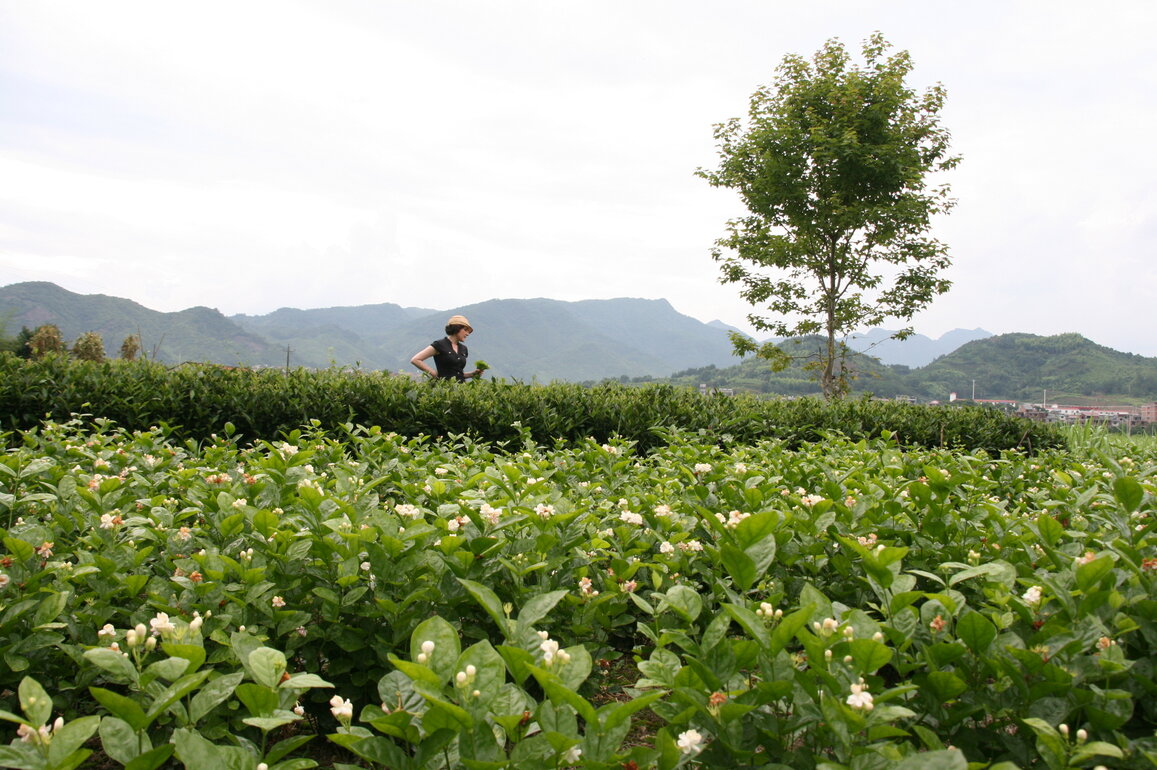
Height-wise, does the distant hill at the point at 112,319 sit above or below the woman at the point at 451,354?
above

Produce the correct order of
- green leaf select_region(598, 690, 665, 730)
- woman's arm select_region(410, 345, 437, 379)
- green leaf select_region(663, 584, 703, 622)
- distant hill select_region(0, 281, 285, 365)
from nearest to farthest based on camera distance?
green leaf select_region(598, 690, 665, 730)
green leaf select_region(663, 584, 703, 622)
woman's arm select_region(410, 345, 437, 379)
distant hill select_region(0, 281, 285, 365)

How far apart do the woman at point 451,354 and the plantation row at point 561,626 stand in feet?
16.7

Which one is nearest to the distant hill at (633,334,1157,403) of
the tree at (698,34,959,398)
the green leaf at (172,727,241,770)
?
the tree at (698,34,959,398)

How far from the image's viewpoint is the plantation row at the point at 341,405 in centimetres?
630

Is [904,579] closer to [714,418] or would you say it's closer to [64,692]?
[64,692]

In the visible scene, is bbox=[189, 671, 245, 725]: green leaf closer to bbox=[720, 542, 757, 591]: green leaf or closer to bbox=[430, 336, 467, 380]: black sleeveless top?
bbox=[720, 542, 757, 591]: green leaf

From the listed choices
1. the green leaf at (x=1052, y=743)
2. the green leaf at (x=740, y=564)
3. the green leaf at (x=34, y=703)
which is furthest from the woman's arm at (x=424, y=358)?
the green leaf at (x=1052, y=743)

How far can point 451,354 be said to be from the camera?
8266 mm

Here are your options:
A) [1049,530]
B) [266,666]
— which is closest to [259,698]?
[266,666]

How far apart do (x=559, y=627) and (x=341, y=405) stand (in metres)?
5.33

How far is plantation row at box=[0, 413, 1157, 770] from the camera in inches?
45.8

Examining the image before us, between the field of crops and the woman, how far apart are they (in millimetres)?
5119

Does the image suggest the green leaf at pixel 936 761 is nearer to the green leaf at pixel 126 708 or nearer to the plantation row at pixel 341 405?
the green leaf at pixel 126 708

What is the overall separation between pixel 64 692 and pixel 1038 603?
2270 mm
